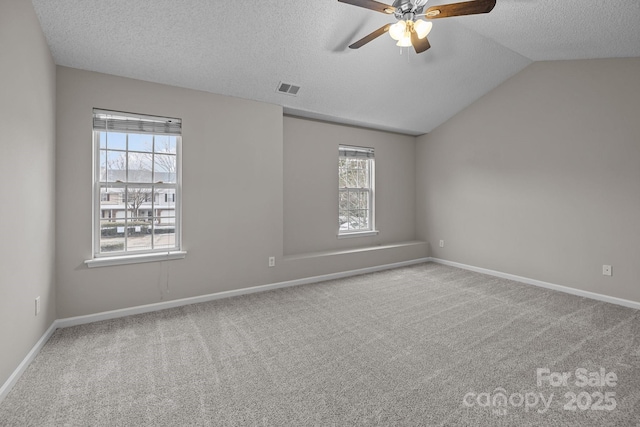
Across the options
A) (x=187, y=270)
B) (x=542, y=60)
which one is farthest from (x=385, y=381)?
(x=542, y=60)

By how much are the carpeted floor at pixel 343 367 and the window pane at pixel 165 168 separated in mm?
1456

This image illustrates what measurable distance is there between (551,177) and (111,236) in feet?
17.5

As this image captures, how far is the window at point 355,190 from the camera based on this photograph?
5.07 meters

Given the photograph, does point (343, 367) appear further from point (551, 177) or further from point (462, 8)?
point (551, 177)

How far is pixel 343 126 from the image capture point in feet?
16.3

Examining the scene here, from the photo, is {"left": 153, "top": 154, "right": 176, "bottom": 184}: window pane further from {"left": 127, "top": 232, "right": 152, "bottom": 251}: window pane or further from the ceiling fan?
the ceiling fan

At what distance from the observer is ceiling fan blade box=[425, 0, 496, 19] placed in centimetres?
203

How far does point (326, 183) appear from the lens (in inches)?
189

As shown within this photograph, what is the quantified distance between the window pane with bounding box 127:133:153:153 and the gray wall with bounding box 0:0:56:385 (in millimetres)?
659

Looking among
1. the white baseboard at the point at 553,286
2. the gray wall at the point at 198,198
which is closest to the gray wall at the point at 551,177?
the white baseboard at the point at 553,286

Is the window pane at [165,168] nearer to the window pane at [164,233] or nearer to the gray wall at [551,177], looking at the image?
the window pane at [164,233]

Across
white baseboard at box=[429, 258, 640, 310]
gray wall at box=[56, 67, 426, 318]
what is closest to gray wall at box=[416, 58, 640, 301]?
white baseboard at box=[429, 258, 640, 310]

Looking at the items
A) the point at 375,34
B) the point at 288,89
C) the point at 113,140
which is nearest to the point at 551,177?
the point at 375,34

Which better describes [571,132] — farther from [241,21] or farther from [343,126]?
[241,21]
